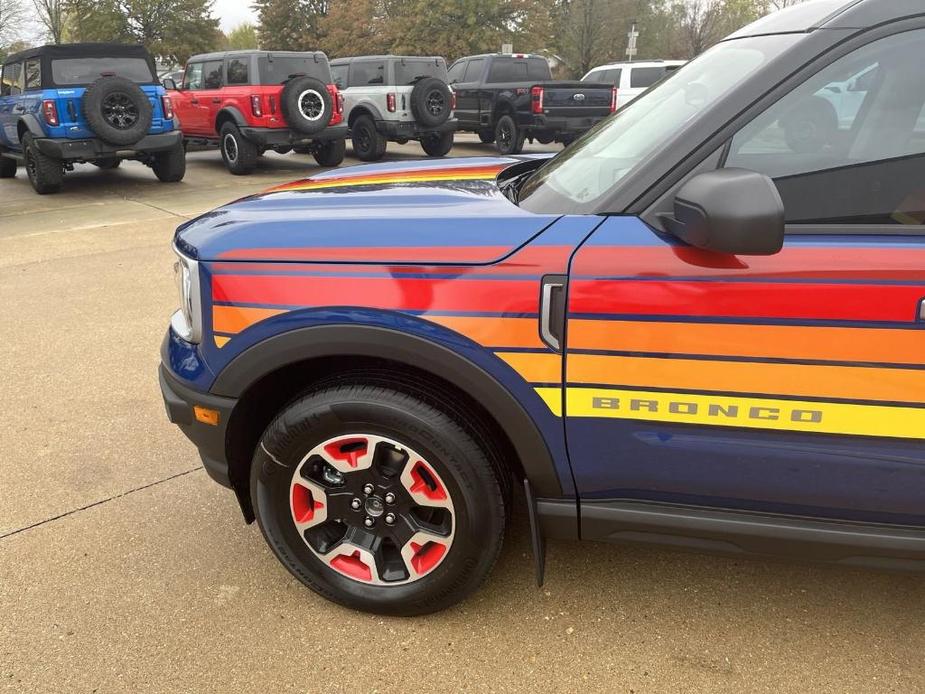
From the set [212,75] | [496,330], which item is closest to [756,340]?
[496,330]

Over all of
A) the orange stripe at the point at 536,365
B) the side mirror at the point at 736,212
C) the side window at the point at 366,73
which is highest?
the side window at the point at 366,73

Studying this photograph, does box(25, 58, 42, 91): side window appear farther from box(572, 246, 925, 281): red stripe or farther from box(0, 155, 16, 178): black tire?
box(572, 246, 925, 281): red stripe

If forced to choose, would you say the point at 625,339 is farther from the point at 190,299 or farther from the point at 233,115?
the point at 233,115

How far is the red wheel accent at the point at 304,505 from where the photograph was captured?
7.27ft

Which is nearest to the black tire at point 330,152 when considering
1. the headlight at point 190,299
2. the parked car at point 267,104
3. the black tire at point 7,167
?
the parked car at point 267,104

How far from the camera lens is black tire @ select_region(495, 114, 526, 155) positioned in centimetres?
1412

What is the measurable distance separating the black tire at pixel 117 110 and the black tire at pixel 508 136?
667 cm

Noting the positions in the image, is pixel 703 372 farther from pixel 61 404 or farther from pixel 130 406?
pixel 61 404

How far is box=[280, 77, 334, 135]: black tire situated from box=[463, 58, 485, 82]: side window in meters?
4.48

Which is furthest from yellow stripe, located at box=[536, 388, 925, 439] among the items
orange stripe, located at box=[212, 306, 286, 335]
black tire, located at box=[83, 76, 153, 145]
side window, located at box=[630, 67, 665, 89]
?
side window, located at box=[630, 67, 665, 89]

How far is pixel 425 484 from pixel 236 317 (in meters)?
0.70

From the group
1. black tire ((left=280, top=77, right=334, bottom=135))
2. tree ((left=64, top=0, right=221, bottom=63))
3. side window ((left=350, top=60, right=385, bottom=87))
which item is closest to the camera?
black tire ((left=280, top=77, right=334, bottom=135))

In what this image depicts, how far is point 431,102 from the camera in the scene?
13.0m

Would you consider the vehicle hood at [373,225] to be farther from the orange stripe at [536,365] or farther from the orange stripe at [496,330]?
the orange stripe at [536,365]
